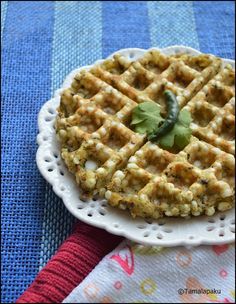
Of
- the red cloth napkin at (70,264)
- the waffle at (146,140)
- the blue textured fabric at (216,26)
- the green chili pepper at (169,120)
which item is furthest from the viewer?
the blue textured fabric at (216,26)

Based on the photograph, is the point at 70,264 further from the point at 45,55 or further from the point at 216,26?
the point at 216,26

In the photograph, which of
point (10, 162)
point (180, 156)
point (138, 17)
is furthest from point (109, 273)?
point (138, 17)

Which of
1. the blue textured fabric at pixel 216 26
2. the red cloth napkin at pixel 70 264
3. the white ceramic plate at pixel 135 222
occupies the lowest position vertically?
the red cloth napkin at pixel 70 264

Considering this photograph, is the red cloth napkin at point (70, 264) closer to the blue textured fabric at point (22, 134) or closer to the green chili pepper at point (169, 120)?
the blue textured fabric at point (22, 134)

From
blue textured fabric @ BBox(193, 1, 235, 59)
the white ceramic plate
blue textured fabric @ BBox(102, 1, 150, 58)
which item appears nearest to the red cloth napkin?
the white ceramic plate

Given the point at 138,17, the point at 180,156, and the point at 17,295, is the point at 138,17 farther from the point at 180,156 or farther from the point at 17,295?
the point at 17,295

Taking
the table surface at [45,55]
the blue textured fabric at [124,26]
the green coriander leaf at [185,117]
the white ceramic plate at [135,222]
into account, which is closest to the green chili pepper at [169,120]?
the green coriander leaf at [185,117]
